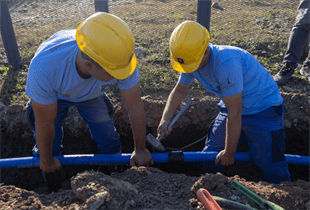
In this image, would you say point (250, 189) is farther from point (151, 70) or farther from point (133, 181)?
point (151, 70)

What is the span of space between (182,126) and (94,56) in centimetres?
207

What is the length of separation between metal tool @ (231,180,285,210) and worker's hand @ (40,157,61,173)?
1.75 meters

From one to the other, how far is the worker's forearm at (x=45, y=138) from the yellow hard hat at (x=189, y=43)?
1.34 metres

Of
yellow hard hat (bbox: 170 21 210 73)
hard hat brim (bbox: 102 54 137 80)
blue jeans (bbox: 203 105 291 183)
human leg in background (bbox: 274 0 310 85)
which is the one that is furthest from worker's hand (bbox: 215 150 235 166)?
human leg in background (bbox: 274 0 310 85)

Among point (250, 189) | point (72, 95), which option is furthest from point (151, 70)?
point (250, 189)

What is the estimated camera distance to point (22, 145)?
3.57 m

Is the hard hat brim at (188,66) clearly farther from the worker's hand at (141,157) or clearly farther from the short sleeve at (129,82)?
the worker's hand at (141,157)

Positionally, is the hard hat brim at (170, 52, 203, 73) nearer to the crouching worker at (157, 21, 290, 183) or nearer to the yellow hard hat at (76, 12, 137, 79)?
the crouching worker at (157, 21, 290, 183)

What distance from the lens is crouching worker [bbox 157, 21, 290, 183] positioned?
7.17 feet

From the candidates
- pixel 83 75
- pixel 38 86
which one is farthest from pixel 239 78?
pixel 38 86

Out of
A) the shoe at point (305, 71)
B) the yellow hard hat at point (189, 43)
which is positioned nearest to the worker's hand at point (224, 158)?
the yellow hard hat at point (189, 43)

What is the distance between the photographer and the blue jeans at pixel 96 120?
8.91ft

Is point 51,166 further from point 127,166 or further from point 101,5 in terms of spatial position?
point 101,5

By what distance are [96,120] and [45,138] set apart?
0.69 metres
